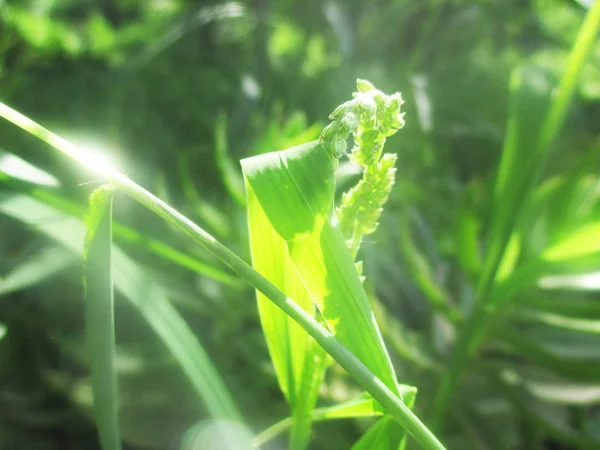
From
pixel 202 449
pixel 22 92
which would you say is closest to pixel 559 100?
pixel 202 449

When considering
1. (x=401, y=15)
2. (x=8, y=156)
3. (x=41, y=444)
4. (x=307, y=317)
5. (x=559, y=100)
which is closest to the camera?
(x=307, y=317)

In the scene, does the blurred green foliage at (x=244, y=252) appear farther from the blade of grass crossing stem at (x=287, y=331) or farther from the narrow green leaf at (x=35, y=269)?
the blade of grass crossing stem at (x=287, y=331)

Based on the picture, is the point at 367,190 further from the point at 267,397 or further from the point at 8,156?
the point at 267,397

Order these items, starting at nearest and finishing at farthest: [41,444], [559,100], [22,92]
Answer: [559,100]
[41,444]
[22,92]

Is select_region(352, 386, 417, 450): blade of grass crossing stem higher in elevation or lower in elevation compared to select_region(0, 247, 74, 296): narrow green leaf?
lower

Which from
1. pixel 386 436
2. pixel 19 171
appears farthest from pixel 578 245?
pixel 19 171

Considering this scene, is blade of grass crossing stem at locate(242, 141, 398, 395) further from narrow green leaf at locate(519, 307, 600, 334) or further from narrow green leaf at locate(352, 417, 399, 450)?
narrow green leaf at locate(519, 307, 600, 334)

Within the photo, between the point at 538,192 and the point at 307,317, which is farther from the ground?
the point at 538,192

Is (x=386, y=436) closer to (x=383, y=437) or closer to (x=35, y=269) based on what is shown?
(x=383, y=437)

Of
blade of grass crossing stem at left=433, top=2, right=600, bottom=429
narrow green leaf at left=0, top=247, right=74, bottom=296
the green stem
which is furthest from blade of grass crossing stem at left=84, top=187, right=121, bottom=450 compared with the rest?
blade of grass crossing stem at left=433, top=2, right=600, bottom=429
